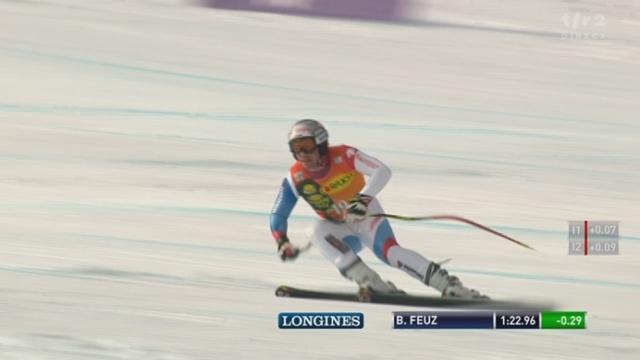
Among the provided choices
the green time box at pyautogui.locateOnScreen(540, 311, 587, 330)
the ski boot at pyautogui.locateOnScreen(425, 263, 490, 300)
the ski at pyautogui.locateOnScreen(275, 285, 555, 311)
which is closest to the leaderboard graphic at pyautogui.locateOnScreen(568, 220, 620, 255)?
the green time box at pyautogui.locateOnScreen(540, 311, 587, 330)

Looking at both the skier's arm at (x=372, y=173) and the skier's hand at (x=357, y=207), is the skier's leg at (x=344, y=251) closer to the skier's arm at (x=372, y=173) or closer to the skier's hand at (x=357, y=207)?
the skier's hand at (x=357, y=207)

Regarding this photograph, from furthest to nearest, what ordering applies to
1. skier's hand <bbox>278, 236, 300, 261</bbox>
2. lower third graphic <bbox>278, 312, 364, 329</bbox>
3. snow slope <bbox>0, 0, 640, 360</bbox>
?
snow slope <bbox>0, 0, 640, 360</bbox>
lower third graphic <bbox>278, 312, 364, 329</bbox>
skier's hand <bbox>278, 236, 300, 261</bbox>

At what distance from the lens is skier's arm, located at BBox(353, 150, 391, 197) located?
15.0 feet

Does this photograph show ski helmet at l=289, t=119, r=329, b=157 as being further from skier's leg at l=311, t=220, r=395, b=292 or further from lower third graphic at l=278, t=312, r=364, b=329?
lower third graphic at l=278, t=312, r=364, b=329

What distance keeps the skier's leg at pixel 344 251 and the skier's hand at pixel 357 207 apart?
46mm

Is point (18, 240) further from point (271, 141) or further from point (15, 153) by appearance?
point (271, 141)

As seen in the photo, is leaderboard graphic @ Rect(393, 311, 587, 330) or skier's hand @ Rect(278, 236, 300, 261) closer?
skier's hand @ Rect(278, 236, 300, 261)

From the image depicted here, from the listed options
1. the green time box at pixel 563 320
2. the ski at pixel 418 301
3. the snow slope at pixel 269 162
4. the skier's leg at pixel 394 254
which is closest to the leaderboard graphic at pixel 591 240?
the snow slope at pixel 269 162

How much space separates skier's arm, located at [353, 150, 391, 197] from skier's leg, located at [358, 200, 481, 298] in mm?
68

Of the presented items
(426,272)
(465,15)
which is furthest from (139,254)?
(465,15)

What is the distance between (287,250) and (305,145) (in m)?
0.38

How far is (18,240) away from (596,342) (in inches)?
109

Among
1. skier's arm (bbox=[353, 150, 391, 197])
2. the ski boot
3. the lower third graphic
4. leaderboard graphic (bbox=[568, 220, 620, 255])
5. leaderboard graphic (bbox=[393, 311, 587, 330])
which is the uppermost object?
skier's arm (bbox=[353, 150, 391, 197])

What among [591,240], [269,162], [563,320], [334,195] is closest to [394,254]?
[334,195]
